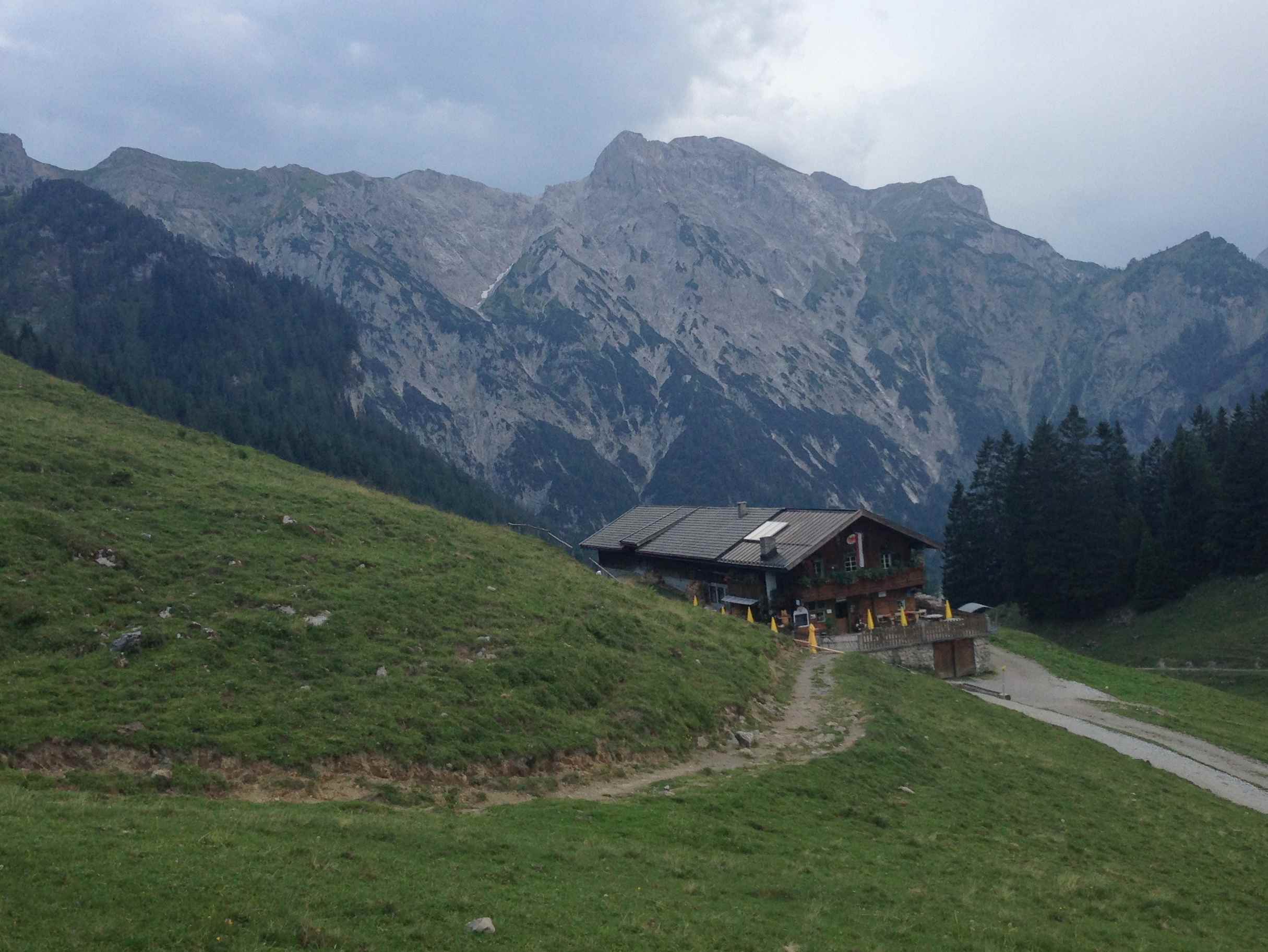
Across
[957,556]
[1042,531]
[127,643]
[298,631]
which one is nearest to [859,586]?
[298,631]

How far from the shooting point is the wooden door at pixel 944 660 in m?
48.6

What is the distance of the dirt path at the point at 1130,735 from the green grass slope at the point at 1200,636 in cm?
2403

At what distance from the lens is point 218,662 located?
20.3 metres

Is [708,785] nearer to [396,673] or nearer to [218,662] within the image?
[396,673]

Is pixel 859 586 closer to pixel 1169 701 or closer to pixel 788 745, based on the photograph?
pixel 1169 701

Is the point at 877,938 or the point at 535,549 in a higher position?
the point at 535,549

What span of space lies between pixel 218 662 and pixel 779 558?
36.0 meters

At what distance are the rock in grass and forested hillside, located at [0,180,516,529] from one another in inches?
4230

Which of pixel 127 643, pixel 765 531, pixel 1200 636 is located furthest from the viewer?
pixel 1200 636

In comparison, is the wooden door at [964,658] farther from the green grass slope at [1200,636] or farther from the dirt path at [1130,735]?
the green grass slope at [1200,636]

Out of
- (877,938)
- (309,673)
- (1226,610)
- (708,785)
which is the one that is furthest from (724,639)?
(1226,610)

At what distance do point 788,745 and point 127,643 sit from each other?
17.9 meters

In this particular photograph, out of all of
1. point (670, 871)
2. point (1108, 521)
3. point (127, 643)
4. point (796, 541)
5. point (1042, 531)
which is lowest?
point (670, 871)

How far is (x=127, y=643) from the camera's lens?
19.9 metres
